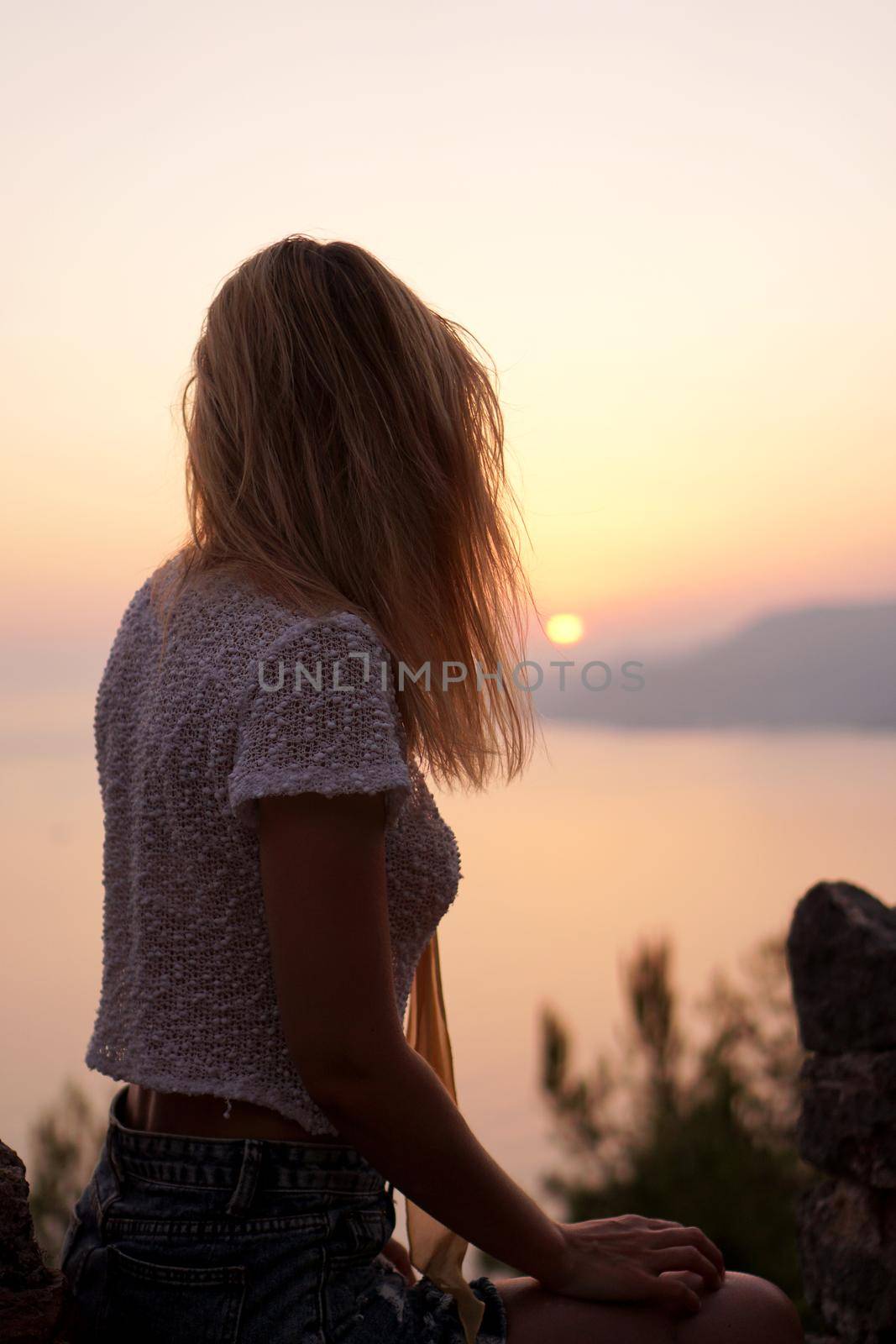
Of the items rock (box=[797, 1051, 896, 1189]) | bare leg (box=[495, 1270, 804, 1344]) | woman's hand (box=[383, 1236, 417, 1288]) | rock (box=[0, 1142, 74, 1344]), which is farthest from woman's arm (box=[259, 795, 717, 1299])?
rock (box=[797, 1051, 896, 1189])

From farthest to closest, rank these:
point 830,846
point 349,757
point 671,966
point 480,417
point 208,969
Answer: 1. point 830,846
2. point 671,966
3. point 480,417
4. point 208,969
5. point 349,757

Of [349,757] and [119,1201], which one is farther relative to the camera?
[119,1201]

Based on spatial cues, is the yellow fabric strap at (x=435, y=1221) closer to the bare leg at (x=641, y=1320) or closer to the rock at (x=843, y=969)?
the bare leg at (x=641, y=1320)

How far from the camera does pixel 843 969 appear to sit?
1.98m

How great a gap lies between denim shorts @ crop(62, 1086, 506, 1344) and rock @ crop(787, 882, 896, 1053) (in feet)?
3.22

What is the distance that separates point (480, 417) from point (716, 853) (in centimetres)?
777

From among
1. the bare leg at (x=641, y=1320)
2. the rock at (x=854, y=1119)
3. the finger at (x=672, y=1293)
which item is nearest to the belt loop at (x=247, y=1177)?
the bare leg at (x=641, y=1320)

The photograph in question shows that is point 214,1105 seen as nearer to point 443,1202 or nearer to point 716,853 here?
point 443,1202

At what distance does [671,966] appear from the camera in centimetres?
477

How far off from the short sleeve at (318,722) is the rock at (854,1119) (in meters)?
1.21

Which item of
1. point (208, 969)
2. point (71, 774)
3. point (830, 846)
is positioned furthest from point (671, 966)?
point (71, 774)

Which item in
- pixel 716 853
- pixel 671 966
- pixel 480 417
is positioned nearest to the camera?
pixel 480 417

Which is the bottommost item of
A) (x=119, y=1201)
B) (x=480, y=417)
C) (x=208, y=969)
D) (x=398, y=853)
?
(x=119, y=1201)

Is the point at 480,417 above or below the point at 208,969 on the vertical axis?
above
